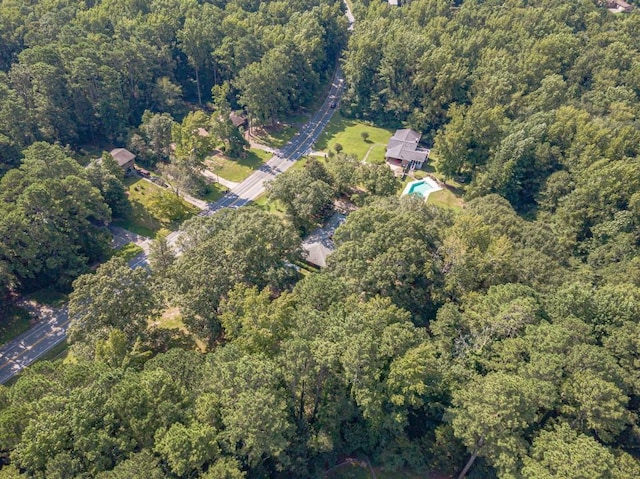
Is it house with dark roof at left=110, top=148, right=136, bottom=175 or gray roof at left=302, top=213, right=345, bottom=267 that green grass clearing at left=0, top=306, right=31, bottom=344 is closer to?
house with dark roof at left=110, top=148, right=136, bottom=175

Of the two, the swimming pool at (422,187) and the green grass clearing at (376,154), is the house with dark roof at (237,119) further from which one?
the swimming pool at (422,187)

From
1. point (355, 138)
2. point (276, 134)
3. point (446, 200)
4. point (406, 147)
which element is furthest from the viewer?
point (355, 138)

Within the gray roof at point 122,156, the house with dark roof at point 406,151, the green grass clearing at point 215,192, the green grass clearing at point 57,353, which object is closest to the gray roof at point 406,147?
the house with dark roof at point 406,151

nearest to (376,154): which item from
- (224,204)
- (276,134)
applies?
(276,134)

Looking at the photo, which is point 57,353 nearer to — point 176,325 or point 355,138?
point 176,325

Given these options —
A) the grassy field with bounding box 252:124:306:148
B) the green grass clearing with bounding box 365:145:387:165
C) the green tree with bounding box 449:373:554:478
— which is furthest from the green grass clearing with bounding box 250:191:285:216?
the green tree with bounding box 449:373:554:478

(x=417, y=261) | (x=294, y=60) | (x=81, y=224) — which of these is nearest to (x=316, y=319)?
(x=417, y=261)

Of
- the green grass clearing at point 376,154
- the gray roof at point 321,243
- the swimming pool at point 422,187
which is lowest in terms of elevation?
the swimming pool at point 422,187
